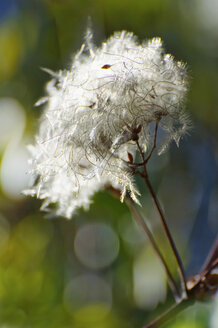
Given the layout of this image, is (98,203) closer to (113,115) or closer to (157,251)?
(157,251)

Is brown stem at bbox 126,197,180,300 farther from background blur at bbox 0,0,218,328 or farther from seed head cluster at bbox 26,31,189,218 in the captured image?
background blur at bbox 0,0,218,328

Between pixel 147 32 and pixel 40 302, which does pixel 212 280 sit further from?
pixel 147 32

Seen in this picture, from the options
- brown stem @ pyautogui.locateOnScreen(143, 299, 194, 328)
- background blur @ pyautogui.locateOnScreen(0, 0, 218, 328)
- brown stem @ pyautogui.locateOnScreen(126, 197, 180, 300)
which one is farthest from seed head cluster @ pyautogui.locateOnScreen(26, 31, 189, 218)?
background blur @ pyautogui.locateOnScreen(0, 0, 218, 328)

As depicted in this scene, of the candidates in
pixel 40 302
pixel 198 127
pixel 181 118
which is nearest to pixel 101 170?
pixel 181 118

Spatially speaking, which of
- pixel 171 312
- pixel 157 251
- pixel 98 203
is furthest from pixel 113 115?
pixel 98 203

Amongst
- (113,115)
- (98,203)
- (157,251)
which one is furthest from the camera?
(98,203)
